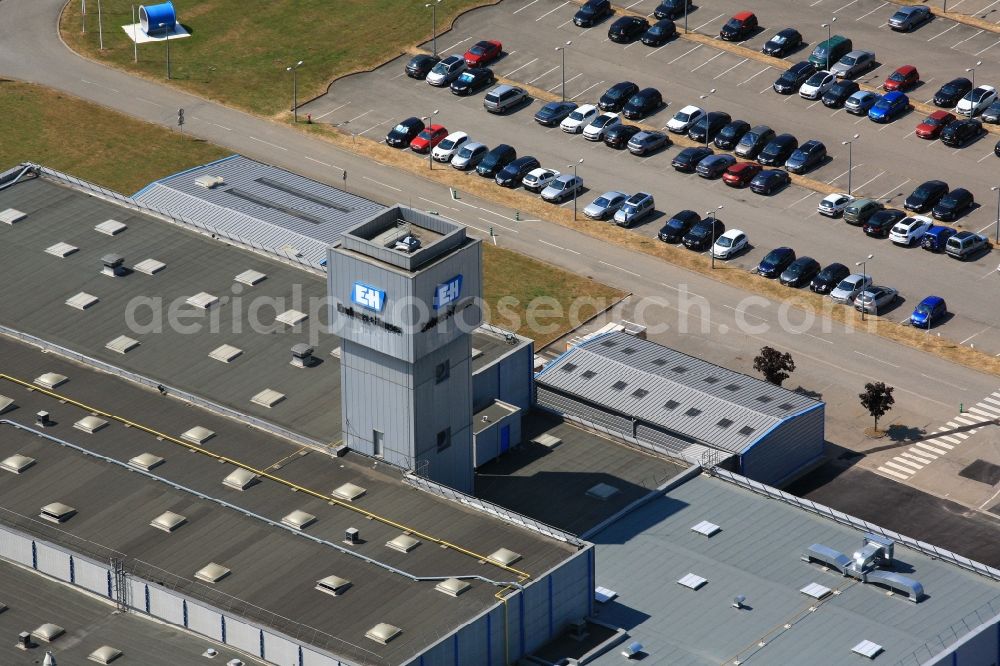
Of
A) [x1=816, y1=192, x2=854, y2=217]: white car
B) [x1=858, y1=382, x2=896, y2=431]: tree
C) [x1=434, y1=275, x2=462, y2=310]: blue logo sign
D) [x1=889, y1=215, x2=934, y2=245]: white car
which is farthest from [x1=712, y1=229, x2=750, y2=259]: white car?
[x1=434, y1=275, x2=462, y2=310]: blue logo sign

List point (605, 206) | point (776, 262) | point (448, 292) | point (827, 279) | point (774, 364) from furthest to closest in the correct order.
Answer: point (605, 206) → point (776, 262) → point (827, 279) → point (774, 364) → point (448, 292)

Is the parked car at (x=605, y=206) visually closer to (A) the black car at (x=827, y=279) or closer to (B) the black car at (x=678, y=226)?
(B) the black car at (x=678, y=226)

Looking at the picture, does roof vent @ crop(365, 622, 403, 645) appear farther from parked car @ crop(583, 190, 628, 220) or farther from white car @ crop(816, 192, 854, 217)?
white car @ crop(816, 192, 854, 217)

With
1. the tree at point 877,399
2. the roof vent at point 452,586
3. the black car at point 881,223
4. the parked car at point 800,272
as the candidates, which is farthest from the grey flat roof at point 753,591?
the black car at point 881,223

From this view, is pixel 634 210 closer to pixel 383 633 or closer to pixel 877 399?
pixel 877 399

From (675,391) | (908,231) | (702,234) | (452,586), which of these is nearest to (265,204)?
(702,234)

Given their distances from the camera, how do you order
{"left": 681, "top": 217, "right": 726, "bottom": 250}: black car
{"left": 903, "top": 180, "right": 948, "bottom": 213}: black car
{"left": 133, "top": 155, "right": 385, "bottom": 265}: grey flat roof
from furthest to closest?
1. {"left": 903, "top": 180, "right": 948, "bottom": 213}: black car
2. {"left": 681, "top": 217, "right": 726, "bottom": 250}: black car
3. {"left": 133, "top": 155, "right": 385, "bottom": 265}: grey flat roof
